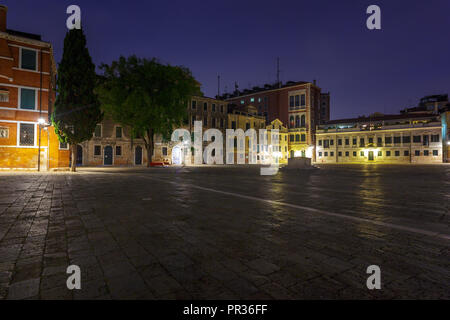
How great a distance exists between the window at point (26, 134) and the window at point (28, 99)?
1.63 meters

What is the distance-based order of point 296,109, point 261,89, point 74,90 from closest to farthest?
point 74,90, point 296,109, point 261,89

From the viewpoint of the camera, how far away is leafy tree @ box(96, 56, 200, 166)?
83.8 feet

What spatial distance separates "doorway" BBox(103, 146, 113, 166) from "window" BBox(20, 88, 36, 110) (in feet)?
46.9

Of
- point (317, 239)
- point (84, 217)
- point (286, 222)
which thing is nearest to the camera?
point (317, 239)

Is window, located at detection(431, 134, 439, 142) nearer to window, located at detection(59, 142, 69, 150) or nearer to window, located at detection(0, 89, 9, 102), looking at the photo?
window, located at detection(59, 142, 69, 150)

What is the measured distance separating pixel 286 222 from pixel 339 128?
6397 centimetres

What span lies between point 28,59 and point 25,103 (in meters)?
4.08

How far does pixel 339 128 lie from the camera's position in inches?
2445

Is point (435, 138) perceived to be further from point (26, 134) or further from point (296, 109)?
point (26, 134)

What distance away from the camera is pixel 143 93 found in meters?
25.6

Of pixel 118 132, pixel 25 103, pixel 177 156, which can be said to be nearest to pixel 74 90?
pixel 25 103

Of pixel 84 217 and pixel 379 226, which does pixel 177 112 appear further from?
pixel 379 226
